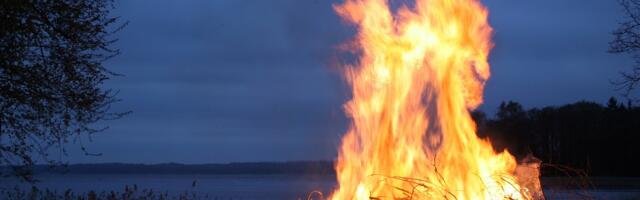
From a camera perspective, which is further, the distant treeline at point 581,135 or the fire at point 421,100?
the distant treeline at point 581,135

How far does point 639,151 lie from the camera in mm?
48562

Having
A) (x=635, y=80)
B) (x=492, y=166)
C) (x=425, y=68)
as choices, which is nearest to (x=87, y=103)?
(x=425, y=68)

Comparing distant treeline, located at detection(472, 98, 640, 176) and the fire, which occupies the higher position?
distant treeline, located at detection(472, 98, 640, 176)

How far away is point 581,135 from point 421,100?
46.2 metres

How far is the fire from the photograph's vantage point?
10.9 meters

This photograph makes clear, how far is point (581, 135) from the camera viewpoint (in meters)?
54.4

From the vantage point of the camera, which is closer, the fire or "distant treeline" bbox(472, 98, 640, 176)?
the fire

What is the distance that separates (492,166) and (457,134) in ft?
2.07

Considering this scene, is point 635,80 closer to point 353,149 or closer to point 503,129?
point 353,149

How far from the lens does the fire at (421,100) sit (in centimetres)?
1085

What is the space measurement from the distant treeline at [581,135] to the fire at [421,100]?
33.4 m

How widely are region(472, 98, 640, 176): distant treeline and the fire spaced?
3342 centimetres

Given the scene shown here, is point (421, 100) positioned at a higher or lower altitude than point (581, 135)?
lower

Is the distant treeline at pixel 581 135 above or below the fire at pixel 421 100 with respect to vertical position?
above
